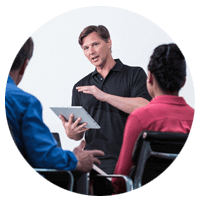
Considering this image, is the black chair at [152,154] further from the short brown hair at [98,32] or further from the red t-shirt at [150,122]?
the short brown hair at [98,32]

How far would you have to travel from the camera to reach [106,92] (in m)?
2.04

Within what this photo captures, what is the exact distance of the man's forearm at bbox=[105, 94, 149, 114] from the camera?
6.58 feet

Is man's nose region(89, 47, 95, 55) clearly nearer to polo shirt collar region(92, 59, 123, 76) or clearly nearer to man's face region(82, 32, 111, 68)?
man's face region(82, 32, 111, 68)

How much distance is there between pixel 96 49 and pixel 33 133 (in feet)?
2.59

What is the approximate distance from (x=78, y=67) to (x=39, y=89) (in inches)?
13.4

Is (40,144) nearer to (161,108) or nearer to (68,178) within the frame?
(68,178)

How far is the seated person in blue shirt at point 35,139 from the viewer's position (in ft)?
6.21

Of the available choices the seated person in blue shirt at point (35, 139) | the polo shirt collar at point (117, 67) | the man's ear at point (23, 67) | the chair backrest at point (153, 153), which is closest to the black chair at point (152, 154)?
the chair backrest at point (153, 153)

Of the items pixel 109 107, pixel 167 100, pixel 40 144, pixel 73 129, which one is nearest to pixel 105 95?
pixel 109 107

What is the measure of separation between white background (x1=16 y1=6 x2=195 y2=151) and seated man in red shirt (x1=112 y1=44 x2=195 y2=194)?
0.25 ft

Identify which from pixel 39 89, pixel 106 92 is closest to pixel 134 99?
pixel 106 92

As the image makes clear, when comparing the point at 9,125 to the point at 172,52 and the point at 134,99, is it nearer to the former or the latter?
the point at 134,99

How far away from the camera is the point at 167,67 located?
1997mm

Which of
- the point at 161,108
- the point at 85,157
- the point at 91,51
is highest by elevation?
the point at 91,51
